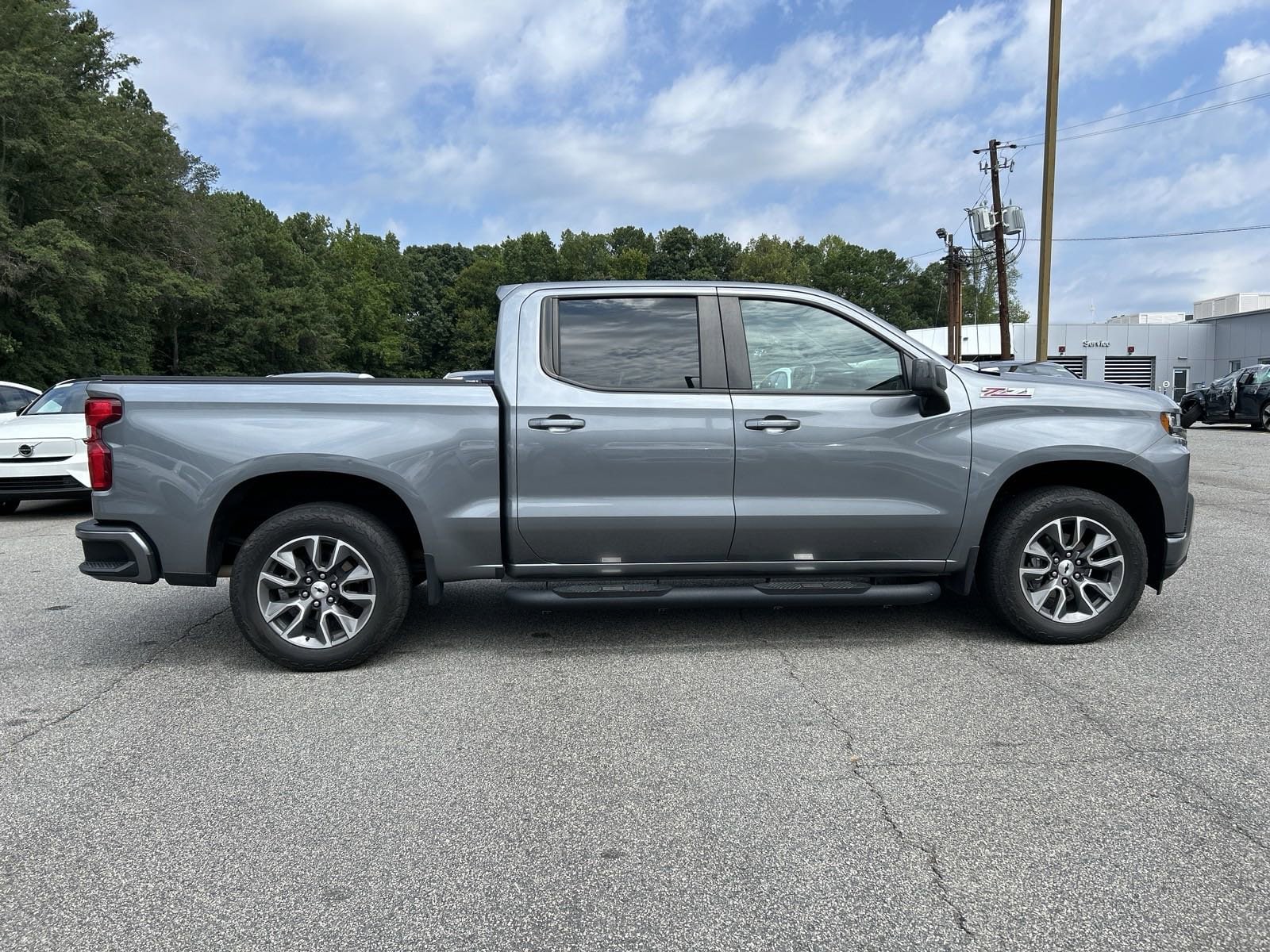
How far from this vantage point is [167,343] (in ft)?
172

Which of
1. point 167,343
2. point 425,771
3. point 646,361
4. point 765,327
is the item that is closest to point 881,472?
point 765,327

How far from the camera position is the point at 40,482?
10.3 m

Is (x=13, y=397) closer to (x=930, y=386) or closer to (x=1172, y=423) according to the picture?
(x=930, y=386)

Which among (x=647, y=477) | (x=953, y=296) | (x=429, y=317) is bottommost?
(x=647, y=477)

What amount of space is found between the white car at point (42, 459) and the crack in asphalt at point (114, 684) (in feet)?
17.9

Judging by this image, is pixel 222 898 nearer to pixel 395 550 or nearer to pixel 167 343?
pixel 395 550

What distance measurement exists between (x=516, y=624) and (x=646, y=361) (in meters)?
1.86

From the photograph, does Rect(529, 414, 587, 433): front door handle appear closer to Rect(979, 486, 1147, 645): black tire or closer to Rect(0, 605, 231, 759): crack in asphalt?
Rect(979, 486, 1147, 645): black tire

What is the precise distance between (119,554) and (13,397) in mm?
10595

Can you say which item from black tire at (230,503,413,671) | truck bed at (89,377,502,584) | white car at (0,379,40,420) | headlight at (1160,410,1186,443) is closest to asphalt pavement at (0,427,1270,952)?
black tire at (230,503,413,671)

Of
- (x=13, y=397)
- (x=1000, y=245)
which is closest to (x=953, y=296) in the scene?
(x=1000, y=245)

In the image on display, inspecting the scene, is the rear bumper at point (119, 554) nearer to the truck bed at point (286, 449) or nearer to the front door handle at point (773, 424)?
the truck bed at point (286, 449)

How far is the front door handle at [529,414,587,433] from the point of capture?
15.2 ft

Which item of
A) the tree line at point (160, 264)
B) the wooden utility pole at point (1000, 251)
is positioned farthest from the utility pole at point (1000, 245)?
the tree line at point (160, 264)
